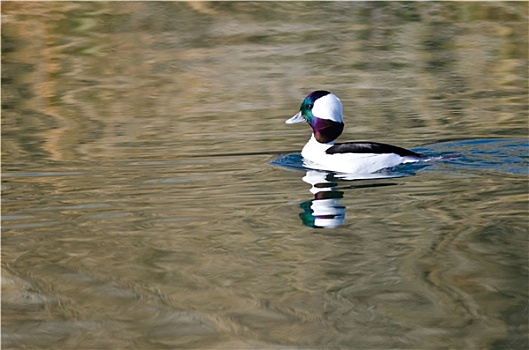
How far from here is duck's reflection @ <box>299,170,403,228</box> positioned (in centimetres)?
839

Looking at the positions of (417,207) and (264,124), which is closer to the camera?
(417,207)

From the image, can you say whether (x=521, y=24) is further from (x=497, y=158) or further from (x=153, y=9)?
(x=497, y=158)

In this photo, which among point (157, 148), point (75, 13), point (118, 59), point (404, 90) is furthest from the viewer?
point (75, 13)

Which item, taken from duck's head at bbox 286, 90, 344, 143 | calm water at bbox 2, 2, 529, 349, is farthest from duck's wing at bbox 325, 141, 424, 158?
duck's head at bbox 286, 90, 344, 143

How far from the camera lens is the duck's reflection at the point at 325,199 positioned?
8.39 m

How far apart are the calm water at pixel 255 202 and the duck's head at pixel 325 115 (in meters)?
0.40

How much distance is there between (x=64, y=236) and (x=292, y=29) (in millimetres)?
12253

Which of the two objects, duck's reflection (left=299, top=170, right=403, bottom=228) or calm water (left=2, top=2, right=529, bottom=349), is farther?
duck's reflection (left=299, top=170, right=403, bottom=228)

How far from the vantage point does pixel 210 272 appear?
719cm

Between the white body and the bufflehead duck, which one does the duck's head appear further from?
the white body

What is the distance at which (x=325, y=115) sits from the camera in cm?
1066

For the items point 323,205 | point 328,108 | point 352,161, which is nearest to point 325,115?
point 328,108

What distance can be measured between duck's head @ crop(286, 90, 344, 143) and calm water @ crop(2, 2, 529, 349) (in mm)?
395

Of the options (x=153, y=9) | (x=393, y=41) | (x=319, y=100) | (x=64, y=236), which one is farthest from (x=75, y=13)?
(x=64, y=236)
